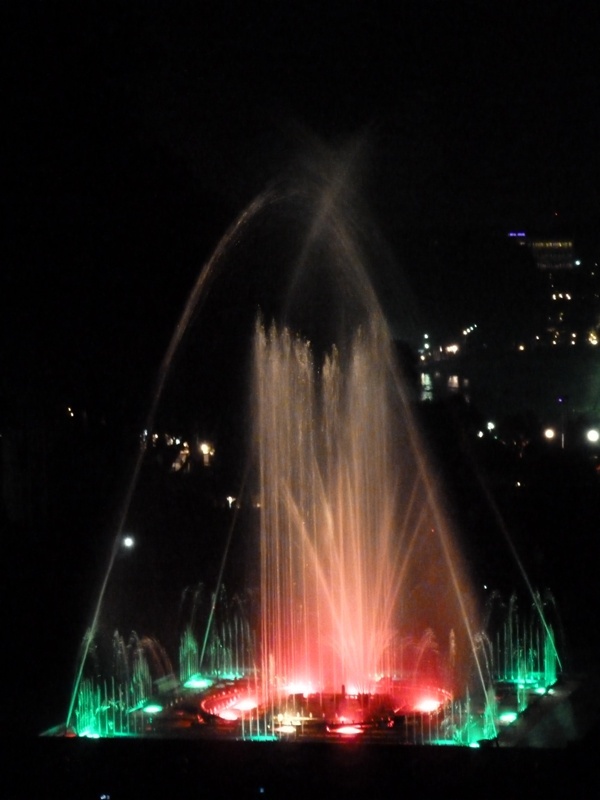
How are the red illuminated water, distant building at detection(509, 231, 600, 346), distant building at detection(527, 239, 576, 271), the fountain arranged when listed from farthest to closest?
distant building at detection(527, 239, 576, 271), distant building at detection(509, 231, 600, 346), the red illuminated water, the fountain

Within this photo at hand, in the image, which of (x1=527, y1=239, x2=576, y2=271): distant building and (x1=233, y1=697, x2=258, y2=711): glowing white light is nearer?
(x1=233, y1=697, x2=258, y2=711): glowing white light

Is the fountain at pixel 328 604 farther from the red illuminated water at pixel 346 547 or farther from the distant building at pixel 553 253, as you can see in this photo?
the distant building at pixel 553 253

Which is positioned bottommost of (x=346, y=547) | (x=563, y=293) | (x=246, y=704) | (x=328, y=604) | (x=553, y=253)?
(x=246, y=704)

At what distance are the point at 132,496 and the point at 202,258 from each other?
15.9 feet

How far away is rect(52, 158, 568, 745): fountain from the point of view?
1028cm

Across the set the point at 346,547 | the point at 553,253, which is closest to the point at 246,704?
the point at 346,547

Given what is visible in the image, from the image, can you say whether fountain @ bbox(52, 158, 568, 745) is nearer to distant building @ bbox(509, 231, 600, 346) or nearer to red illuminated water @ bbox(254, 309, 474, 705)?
red illuminated water @ bbox(254, 309, 474, 705)

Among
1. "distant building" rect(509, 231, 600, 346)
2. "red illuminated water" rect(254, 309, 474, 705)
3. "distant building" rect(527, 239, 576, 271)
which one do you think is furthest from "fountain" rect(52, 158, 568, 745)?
"distant building" rect(527, 239, 576, 271)

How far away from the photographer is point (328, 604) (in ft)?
43.1

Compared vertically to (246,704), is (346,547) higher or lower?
higher

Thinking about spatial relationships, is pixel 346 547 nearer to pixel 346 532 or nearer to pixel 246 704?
pixel 346 532

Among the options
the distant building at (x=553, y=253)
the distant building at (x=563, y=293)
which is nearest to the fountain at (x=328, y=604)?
the distant building at (x=563, y=293)

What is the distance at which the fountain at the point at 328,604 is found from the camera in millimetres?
10281

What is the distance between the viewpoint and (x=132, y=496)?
19.9 m
